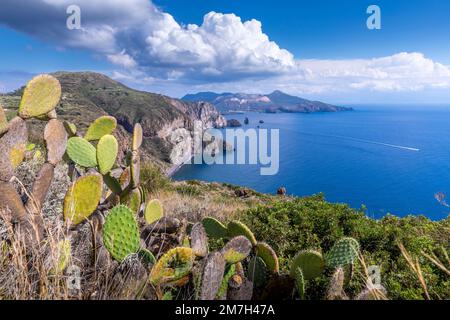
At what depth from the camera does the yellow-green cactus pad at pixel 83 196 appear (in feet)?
9.91

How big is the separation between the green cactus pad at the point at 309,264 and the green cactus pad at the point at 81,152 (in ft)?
9.34

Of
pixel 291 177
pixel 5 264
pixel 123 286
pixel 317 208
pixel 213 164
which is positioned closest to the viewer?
pixel 123 286

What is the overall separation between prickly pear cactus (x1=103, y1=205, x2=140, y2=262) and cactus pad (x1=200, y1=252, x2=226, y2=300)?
76 cm

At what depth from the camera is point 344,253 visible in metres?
2.90

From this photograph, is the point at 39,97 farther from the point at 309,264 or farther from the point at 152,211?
the point at 309,264

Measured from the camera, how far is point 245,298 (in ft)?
8.91

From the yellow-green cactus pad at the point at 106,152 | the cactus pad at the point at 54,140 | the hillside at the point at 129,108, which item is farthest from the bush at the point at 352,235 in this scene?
the hillside at the point at 129,108

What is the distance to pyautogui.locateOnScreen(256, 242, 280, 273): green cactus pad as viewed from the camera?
9.91ft

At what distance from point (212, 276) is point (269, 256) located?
0.81 m

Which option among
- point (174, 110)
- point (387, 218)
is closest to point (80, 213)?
point (387, 218)

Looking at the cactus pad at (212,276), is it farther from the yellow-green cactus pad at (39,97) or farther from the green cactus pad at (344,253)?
the yellow-green cactus pad at (39,97)

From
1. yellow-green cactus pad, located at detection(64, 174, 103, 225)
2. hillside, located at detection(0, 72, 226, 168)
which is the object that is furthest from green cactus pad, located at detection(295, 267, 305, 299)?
hillside, located at detection(0, 72, 226, 168)
